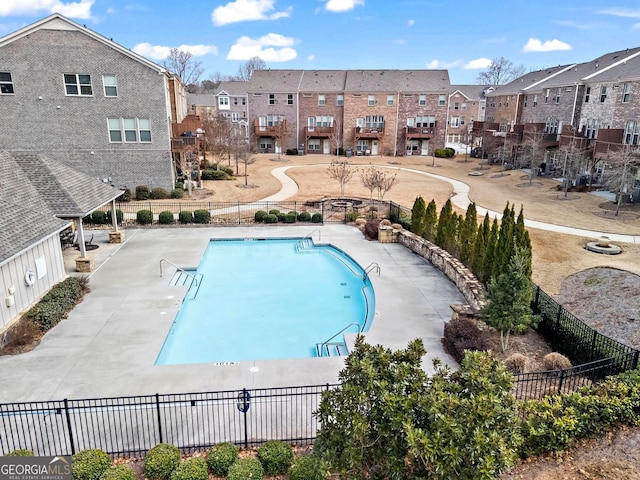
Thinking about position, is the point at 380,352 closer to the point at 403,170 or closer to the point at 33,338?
the point at 33,338

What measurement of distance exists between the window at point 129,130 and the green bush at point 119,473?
28.8 metres

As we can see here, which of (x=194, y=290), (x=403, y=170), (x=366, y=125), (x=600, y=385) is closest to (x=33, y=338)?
(x=194, y=290)

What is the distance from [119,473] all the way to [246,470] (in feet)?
7.22

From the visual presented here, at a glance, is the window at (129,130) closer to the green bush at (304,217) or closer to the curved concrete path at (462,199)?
the curved concrete path at (462,199)

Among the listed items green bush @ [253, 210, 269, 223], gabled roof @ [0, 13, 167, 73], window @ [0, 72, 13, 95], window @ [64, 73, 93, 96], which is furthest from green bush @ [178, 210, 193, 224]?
window @ [0, 72, 13, 95]

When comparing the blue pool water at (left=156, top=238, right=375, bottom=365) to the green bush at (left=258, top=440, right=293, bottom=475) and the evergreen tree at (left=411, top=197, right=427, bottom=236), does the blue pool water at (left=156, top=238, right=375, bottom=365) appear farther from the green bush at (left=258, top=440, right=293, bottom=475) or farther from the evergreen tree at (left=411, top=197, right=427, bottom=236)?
the green bush at (left=258, top=440, right=293, bottom=475)

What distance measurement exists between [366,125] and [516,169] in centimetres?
2030

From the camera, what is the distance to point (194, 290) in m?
18.9

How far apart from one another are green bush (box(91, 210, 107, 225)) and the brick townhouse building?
23.3 feet

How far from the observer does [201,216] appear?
2780 cm

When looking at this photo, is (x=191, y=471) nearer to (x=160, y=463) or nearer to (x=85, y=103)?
(x=160, y=463)

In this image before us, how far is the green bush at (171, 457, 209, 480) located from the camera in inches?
320

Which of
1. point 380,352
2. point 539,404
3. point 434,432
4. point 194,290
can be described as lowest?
point 194,290

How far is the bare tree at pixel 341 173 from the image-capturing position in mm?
34750
